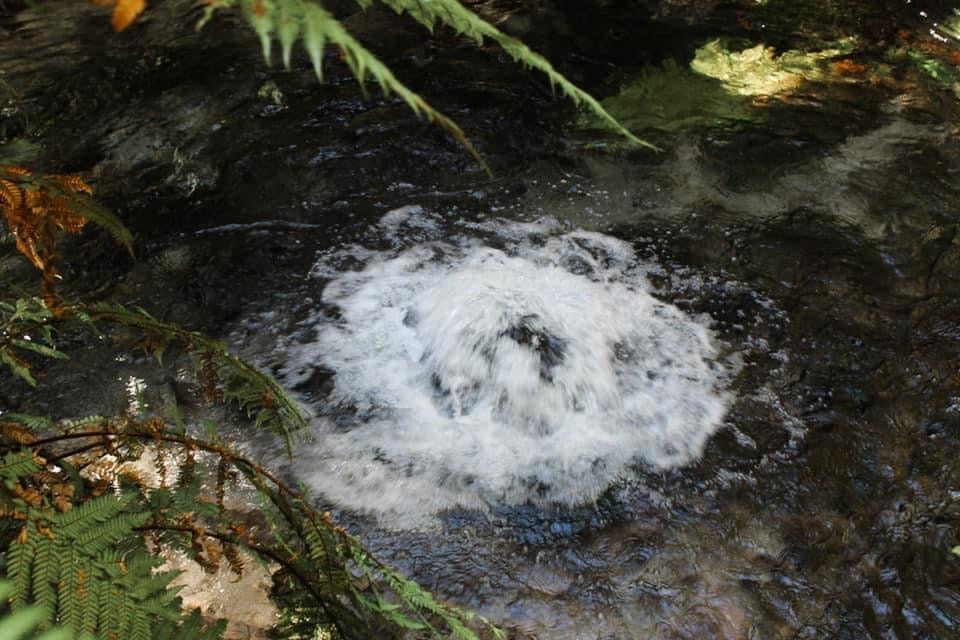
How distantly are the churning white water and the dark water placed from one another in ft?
0.50

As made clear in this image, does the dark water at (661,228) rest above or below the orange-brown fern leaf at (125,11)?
below

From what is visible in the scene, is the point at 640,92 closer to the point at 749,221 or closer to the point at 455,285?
the point at 749,221

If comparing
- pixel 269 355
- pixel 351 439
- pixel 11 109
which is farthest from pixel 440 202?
pixel 11 109

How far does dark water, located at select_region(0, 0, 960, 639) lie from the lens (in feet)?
9.57

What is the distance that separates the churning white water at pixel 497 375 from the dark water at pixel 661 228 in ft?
0.50

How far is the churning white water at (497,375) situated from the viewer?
131 inches

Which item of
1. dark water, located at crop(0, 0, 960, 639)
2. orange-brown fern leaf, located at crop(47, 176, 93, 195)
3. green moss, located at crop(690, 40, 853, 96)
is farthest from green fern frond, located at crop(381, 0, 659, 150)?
green moss, located at crop(690, 40, 853, 96)

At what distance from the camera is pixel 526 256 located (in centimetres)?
466

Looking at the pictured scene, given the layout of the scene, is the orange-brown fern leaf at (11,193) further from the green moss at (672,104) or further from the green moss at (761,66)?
the green moss at (761,66)

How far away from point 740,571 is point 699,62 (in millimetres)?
5668

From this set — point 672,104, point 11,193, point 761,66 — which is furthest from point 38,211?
point 761,66

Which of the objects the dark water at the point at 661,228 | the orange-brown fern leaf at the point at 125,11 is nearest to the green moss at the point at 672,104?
the dark water at the point at 661,228

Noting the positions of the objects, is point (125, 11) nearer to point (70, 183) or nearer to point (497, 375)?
point (70, 183)

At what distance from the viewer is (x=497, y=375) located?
151 inches
